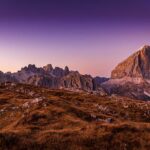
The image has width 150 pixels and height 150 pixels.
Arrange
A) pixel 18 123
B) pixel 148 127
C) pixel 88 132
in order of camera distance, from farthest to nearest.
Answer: pixel 18 123 < pixel 148 127 < pixel 88 132

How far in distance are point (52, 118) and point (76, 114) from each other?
6.15 m

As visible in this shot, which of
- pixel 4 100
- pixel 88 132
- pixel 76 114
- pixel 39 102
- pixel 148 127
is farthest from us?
pixel 4 100

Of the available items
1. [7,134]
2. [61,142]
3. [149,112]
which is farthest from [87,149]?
[149,112]

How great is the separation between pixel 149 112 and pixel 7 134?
80551mm

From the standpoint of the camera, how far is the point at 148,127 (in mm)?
33875

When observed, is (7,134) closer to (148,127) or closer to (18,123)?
(148,127)

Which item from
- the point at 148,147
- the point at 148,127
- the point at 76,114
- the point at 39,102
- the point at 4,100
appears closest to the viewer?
the point at 148,147

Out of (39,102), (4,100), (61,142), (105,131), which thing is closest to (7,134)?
(61,142)

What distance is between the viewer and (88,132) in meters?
30.3

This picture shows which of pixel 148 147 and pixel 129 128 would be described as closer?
pixel 148 147

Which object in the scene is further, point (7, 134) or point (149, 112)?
point (149, 112)

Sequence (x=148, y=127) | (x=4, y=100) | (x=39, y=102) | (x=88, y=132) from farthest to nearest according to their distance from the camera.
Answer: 1. (x=4, y=100)
2. (x=39, y=102)
3. (x=148, y=127)
4. (x=88, y=132)

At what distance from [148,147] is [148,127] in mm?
6368

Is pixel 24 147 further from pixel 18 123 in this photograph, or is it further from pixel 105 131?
pixel 18 123
